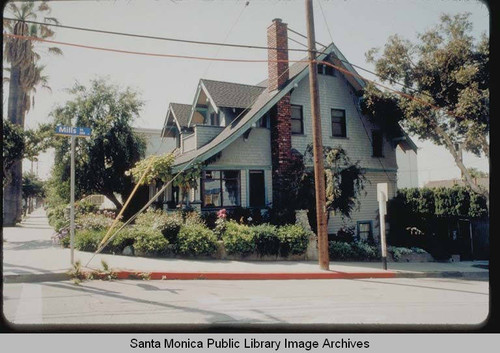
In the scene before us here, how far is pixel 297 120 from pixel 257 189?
380 centimetres

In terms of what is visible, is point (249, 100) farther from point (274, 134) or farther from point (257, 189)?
point (257, 189)

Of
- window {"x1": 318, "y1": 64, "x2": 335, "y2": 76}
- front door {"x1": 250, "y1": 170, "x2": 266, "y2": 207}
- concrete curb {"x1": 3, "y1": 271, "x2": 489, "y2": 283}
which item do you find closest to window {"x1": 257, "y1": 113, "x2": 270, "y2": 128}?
front door {"x1": 250, "y1": 170, "x2": 266, "y2": 207}

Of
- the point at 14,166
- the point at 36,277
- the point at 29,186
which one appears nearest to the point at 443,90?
the point at 36,277

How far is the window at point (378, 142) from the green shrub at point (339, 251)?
7.10m

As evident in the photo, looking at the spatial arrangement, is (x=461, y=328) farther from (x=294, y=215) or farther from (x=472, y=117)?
(x=472, y=117)

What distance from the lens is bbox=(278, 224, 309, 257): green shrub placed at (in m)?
12.1

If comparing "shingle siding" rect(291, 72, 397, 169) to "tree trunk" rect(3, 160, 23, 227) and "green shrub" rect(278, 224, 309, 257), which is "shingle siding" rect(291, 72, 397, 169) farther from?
"tree trunk" rect(3, 160, 23, 227)

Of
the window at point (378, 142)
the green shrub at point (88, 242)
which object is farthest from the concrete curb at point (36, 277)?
the window at point (378, 142)

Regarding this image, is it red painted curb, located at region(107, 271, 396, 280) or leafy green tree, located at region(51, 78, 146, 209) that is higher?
leafy green tree, located at region(51, 78, 146, 209)

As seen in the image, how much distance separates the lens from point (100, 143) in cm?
2078

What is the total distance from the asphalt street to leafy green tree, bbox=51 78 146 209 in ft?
46.5

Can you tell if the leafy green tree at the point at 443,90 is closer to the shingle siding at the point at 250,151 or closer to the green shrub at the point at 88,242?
the shingle siding at the point at 250,151

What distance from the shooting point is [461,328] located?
5.55m

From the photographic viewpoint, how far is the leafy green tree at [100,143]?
20609 millimetres
